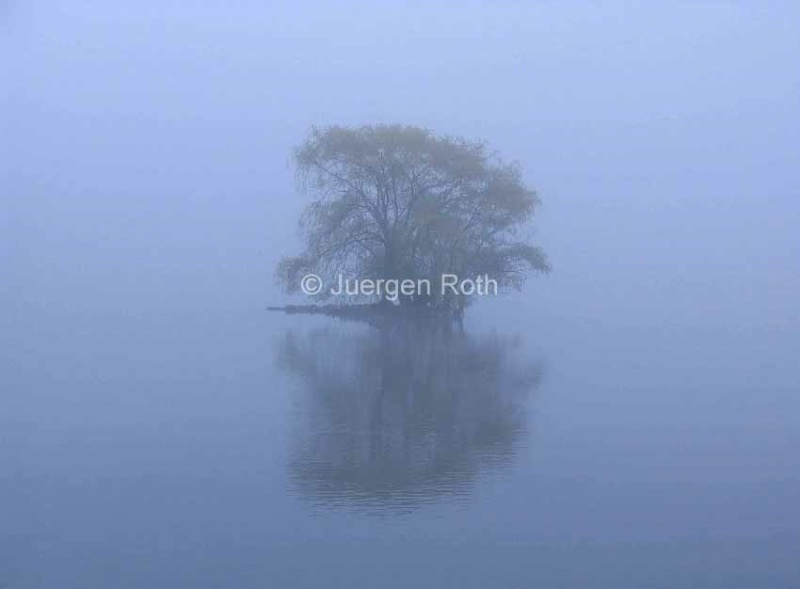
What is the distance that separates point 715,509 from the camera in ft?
41.3

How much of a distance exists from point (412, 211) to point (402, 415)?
714 inches

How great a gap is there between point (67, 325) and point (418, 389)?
46.3 ft

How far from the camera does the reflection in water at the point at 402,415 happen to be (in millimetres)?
13578

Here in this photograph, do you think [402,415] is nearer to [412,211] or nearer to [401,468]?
[401,468]

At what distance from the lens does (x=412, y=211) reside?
3556cm

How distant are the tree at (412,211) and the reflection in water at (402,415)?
7.00 m

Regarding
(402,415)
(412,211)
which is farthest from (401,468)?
(412,211)

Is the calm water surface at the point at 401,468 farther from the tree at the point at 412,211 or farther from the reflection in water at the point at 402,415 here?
the tree at the point at 412,211

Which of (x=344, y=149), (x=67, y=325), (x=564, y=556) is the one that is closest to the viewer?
(x=564, y=556)

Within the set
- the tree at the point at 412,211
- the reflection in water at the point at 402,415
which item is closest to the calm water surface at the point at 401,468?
the reflection in water at the point at 402,415

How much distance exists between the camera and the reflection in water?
13578 mm

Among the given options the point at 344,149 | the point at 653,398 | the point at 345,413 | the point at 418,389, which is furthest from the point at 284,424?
the point at 344,149

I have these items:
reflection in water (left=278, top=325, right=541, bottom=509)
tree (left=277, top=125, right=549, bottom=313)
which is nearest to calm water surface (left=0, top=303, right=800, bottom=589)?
reflection in water (left=278, top=325, right=541, bottom=509)

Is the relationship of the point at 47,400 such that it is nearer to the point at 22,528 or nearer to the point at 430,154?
the point at 22,528
